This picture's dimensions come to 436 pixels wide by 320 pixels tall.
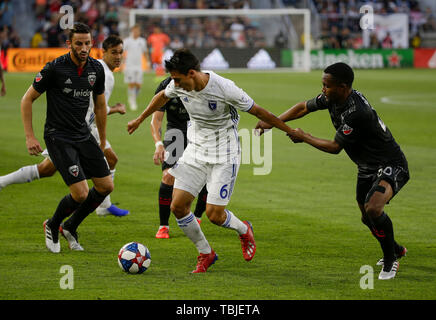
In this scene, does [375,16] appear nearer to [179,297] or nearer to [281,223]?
[281,223]

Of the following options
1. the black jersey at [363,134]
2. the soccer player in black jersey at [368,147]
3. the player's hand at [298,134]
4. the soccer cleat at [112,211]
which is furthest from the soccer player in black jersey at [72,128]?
the black jersey at [363,134]

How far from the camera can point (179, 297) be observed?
6234 mm

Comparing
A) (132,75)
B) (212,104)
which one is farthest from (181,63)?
(132,75)

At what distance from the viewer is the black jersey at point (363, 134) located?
6934 millimetres

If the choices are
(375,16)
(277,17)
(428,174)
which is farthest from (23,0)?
(428,174)

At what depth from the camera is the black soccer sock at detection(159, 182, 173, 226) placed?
8.80m

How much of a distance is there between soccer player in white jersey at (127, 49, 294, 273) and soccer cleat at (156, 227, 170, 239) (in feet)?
4.83

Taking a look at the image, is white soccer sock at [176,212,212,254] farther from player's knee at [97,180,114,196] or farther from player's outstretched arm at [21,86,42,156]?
player's outstretched arm at [21,86,42,156]

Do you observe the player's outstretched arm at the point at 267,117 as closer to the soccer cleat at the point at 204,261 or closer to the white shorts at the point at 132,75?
the soccer cleat at the point at 204,261

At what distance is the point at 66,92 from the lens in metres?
7.75

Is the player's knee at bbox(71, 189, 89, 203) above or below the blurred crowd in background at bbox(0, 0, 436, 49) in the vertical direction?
above

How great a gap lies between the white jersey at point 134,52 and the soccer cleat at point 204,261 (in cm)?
1685

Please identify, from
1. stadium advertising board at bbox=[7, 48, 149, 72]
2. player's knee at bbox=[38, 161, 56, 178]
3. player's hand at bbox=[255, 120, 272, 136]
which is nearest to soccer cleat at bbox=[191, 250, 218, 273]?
player's hand at bbox=[255, 120, 272, 136]
